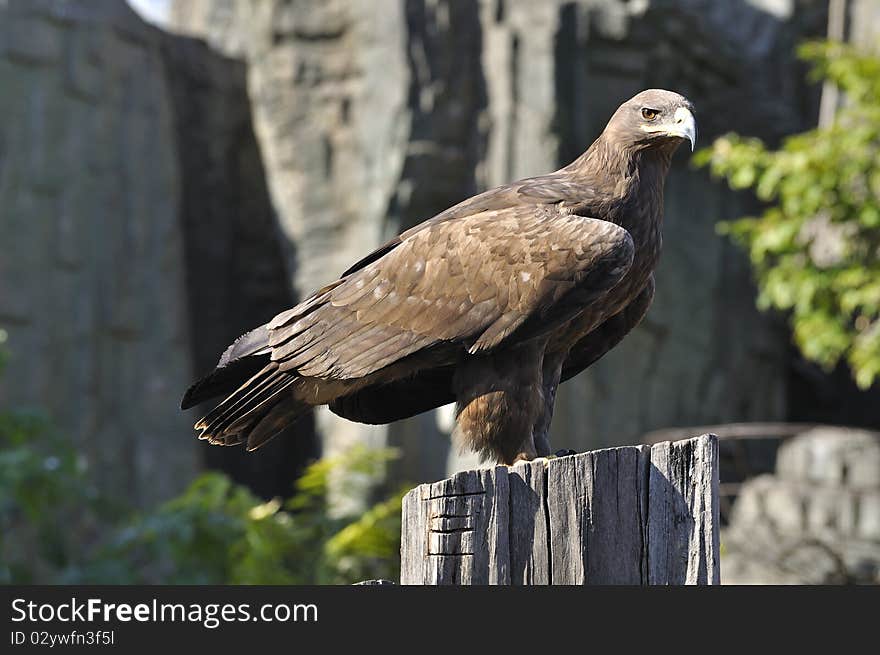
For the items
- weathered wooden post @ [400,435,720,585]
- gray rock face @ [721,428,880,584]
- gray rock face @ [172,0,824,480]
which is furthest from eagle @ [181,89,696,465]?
gray rock face @ [172,0,824,480]

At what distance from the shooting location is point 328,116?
9.58m

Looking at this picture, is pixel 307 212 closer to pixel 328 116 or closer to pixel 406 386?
pixel 328 116

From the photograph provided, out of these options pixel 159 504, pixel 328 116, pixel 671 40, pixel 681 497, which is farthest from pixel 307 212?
pixel 681 497

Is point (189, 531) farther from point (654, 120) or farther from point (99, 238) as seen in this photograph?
point (654, 120)

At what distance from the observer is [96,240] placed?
9.49 metres

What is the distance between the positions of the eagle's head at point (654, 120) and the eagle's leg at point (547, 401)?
1.94 ft

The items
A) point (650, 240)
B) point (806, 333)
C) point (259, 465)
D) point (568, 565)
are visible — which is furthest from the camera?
point (259, 465)

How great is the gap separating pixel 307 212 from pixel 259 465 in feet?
8.32

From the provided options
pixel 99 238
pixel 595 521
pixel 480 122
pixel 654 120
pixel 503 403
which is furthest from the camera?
pixel 99 238

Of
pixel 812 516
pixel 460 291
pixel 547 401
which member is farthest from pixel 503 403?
pixel 812 516

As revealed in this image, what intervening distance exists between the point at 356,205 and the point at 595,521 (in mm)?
7068

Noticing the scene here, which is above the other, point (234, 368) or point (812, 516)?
point (812, 516)

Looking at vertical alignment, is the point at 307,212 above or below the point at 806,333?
above

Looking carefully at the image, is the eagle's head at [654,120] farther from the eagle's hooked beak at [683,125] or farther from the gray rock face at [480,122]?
the gray rock face at [480,122]
